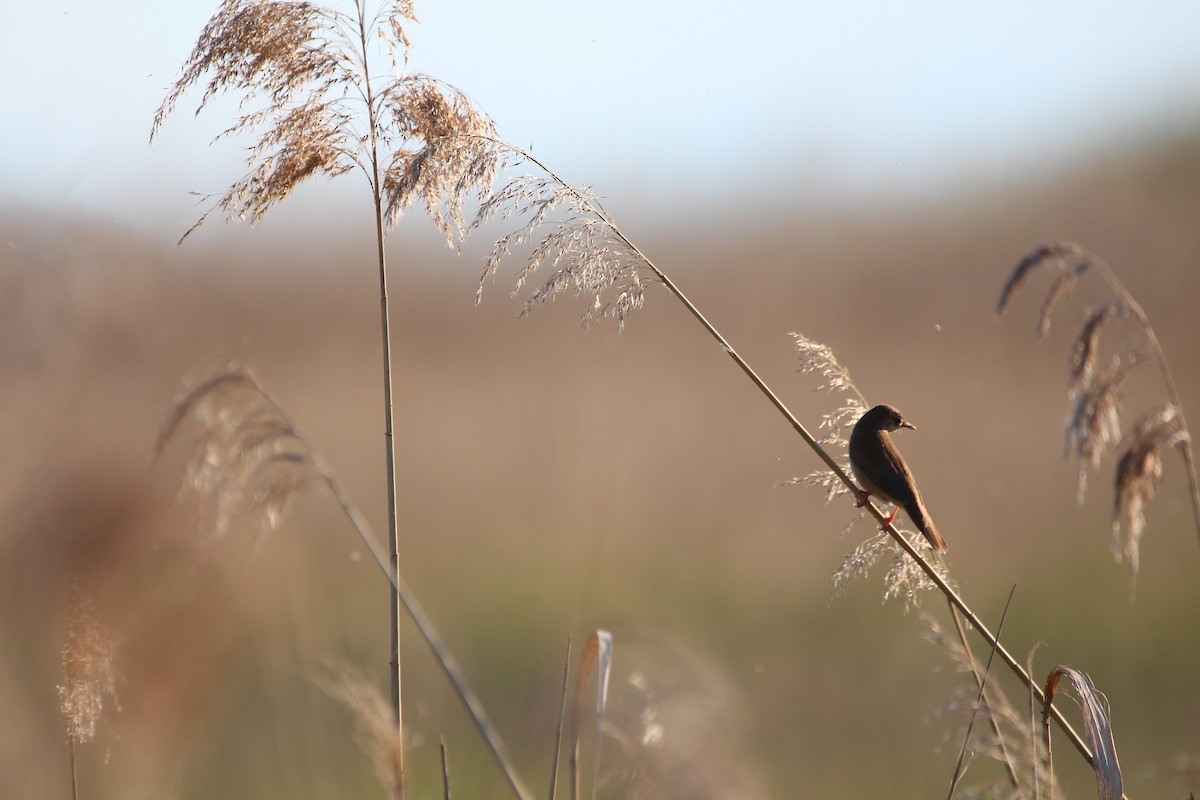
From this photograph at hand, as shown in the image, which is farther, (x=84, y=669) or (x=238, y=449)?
(x=84, y=669)

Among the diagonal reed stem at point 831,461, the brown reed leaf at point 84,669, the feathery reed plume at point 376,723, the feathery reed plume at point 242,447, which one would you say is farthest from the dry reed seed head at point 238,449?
the diagonal reed stem at point 831,461

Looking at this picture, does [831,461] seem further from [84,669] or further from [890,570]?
[84,669]

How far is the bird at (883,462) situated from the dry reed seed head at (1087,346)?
4.58 feet

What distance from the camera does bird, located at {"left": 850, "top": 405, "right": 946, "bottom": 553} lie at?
10.9 feet

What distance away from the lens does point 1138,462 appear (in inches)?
73.4

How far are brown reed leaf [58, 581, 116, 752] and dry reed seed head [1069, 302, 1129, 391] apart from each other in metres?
2.29

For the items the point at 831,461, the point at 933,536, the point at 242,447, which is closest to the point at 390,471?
the point at 242,447

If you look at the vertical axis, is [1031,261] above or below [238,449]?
above

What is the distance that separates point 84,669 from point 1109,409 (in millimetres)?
2363

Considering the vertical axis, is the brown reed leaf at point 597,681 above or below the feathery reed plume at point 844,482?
below

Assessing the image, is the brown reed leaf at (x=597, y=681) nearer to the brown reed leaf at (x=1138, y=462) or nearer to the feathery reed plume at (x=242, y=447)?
the feathery reed plume at (x=242, y=447)

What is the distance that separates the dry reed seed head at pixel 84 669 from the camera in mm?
2359

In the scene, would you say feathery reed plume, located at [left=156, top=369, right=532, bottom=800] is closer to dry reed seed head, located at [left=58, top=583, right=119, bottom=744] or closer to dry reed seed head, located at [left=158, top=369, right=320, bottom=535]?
dry reed seed head, located at [left=158, top=369, right=320, bottom=535]

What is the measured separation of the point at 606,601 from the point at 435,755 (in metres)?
2.03
